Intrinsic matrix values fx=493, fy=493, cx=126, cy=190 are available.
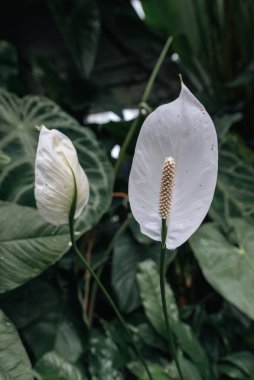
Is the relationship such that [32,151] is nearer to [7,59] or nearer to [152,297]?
[152,297]

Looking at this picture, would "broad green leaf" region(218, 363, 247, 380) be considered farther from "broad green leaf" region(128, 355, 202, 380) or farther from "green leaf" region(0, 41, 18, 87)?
"green leaf" region(0, 41, 18, 87)

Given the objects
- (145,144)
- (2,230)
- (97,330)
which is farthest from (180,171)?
(97,330)

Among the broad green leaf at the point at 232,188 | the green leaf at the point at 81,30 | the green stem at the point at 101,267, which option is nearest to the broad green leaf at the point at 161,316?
the green stem at the point at 101,267

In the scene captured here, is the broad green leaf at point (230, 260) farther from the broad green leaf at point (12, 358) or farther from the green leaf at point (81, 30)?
the green leaf at point (81, 30)

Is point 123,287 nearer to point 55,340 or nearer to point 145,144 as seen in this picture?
point 55,340

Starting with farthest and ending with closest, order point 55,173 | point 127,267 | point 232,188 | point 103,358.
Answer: point 232,188 < point 127,267 < point 103,358 < point 55,173

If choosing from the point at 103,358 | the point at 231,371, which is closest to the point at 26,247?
the point at 103,358

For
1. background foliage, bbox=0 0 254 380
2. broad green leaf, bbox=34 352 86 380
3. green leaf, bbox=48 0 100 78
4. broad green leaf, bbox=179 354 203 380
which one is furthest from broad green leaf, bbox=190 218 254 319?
green leaf, bbox=48 0 100 78

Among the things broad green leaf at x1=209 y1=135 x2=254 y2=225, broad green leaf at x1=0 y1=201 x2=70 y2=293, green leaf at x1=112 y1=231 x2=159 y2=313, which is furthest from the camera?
broad green leaf at x1=209 y1=135 x2=254 y2=225
